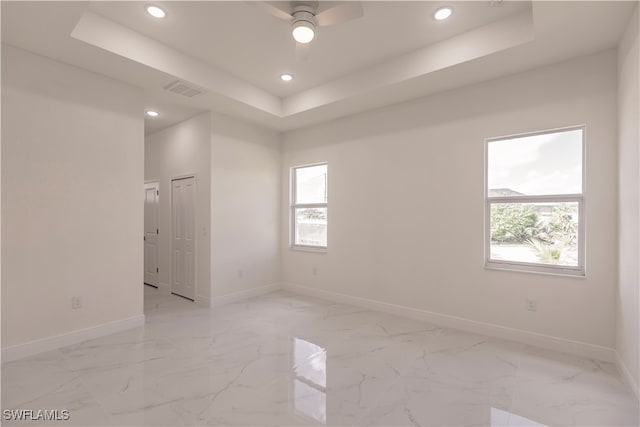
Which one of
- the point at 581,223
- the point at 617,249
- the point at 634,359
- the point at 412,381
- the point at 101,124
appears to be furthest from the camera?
the point at 101,124

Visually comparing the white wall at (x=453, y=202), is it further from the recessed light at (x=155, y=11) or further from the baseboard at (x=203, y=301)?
the recessed light at (x=155, y=11)

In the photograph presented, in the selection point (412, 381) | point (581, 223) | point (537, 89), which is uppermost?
point (537, 89)

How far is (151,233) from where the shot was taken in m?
5.91

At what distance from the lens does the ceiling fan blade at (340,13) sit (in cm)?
232

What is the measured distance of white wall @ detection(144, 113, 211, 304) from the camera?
4703 mm

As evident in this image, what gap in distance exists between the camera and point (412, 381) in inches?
100

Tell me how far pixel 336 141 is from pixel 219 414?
3.92 meters

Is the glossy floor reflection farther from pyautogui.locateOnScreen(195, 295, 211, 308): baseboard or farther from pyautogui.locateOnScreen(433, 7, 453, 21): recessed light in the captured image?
pyautogui.locateOnScreen(433, 7, 453, 21): recessed light

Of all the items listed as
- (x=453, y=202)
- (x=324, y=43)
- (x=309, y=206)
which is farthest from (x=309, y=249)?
(x=324, y=43)

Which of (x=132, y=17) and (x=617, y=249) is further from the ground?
(x=132, y=17)

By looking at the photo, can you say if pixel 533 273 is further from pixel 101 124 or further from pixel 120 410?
pixel 101 124

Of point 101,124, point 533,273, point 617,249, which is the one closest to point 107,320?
point 101,124

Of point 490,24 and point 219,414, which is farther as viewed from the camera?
point 490,24

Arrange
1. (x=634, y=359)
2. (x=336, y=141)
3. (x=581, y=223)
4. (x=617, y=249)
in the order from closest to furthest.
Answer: (x=634, y=359) < (x=617, y=249) < (x=581, y=223) < (x=336, y=141)
